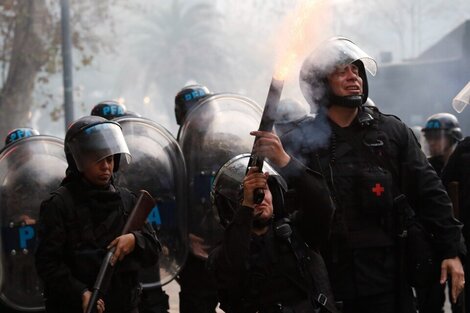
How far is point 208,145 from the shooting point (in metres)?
5.49

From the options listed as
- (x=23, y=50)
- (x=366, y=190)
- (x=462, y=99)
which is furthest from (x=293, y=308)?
(x=23, y=50)

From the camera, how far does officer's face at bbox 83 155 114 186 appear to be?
3943 millimetres

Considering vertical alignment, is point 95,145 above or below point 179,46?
above

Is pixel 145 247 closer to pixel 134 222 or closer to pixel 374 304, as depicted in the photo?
pixel 134 222

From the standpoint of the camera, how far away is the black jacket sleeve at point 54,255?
147 inches

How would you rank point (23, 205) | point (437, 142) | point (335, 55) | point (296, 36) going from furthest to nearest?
point (437, 142) < point (23, 205) < point (335, 55) < point (296, 36)

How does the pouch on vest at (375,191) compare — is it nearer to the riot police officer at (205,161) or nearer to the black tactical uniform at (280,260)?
the black tactical uniform at (280,260)

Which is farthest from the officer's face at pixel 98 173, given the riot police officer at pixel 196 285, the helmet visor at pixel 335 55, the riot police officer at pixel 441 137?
the riot police officer at pixel 441 137

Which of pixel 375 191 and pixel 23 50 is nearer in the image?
pixel 375 191

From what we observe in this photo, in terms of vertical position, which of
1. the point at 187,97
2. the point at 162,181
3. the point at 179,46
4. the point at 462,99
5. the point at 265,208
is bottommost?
the point at 179,46

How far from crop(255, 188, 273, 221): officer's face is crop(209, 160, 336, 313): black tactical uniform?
60mm

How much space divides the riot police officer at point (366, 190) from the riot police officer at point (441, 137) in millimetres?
3663

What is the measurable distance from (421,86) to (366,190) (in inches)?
598

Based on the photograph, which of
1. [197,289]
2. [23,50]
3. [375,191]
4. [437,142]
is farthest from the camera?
[23,50]
